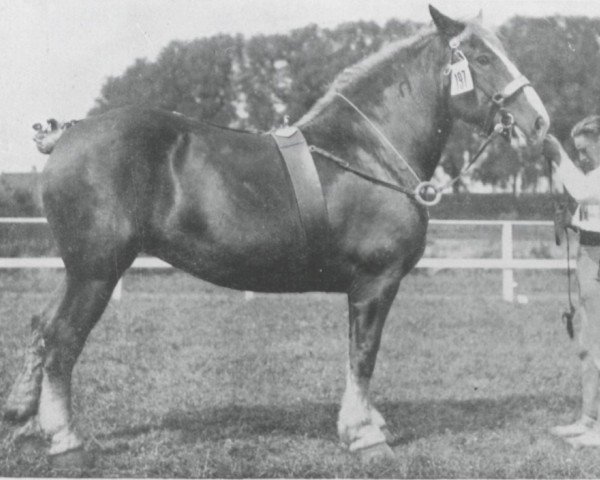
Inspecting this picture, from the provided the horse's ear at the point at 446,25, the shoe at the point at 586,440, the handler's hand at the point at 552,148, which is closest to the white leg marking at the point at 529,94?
the handler's hand at the point at 552,148

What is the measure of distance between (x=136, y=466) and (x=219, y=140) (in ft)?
6.58

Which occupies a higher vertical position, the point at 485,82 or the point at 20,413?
the point at 485,82

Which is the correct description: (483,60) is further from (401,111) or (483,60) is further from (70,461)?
(70,461)

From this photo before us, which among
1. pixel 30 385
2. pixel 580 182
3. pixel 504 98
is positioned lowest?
pixel 30 385

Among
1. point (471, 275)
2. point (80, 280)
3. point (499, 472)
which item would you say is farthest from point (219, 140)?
point (471, 275)

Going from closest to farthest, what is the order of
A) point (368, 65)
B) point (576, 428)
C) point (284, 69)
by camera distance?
point (368, 65) → point (576, 428) → point (284, 69)

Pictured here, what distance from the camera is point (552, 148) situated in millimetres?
4340

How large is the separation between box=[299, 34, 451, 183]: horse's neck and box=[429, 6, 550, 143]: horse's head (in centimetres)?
11

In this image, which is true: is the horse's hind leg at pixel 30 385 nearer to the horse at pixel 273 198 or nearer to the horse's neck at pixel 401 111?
the horse at pixel 273 198

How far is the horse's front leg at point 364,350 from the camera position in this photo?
4.18 m

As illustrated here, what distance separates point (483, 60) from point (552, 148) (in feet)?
2.35

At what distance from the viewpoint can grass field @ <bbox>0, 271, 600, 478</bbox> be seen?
4.11 meters

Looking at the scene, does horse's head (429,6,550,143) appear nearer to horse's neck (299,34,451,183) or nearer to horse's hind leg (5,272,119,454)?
horse's neck (299,34,451,183)

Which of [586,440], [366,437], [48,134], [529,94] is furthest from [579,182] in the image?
[48,134]
